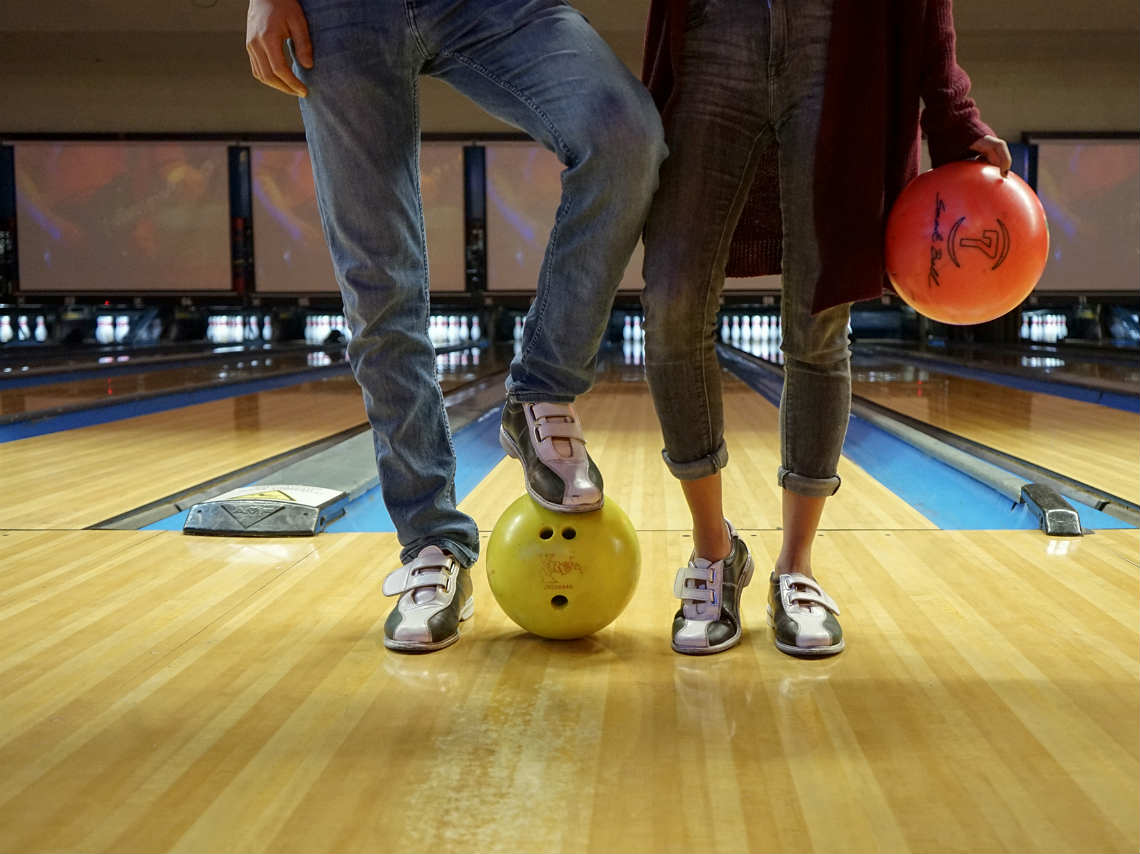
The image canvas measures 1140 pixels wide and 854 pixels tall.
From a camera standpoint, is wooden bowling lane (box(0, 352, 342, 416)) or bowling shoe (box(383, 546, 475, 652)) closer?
bowling shoe (box(383, 546, 475, 652))

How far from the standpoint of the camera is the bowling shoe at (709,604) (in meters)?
1.09

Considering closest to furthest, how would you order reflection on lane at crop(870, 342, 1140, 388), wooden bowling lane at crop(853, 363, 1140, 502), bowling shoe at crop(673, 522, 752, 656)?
bowling shoe at crop(673, 522, 752, 656) < wooden bowling lane at crop(853, 363, 1140, 502) < reflection on lane at crop(870, 342, 1140, 388)

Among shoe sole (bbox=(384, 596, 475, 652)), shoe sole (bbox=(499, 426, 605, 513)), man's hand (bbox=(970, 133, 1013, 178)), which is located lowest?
shoe sole (bbox=(384, 596, 475, 652))

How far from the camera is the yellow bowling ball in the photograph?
1.09 m

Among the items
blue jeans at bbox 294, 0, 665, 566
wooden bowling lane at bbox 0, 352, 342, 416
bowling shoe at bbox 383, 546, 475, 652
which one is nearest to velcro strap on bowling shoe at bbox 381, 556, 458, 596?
bowling shoe at bbox 383, 546, 475, 652

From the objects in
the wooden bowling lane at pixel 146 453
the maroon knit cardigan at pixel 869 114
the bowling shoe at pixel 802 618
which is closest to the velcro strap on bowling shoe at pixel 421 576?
the bowling shoe at pixel 802 618

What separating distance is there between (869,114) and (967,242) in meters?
0.15

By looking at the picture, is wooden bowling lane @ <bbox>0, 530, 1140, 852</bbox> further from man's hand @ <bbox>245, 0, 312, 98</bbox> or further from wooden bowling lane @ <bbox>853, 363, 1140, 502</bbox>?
wooden bowling lane @ <bbox>853, 363, 1140, 502</bbox>

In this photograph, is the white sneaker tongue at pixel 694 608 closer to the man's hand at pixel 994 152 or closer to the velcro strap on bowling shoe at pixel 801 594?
the velcro strap on bowling shoe at pixel 801 594

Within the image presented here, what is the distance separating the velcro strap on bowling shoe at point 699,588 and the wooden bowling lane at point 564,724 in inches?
2.2

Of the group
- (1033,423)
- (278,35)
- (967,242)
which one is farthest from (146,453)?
(1033,423)

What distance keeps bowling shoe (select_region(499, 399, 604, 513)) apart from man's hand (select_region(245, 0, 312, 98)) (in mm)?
400

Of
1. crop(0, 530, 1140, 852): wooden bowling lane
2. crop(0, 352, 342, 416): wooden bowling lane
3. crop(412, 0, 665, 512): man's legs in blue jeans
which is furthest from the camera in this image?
crop(0, 352, 342, 416): wooden bowling lane

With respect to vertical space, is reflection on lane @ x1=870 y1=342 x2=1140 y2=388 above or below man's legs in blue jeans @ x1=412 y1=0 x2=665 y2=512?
below
